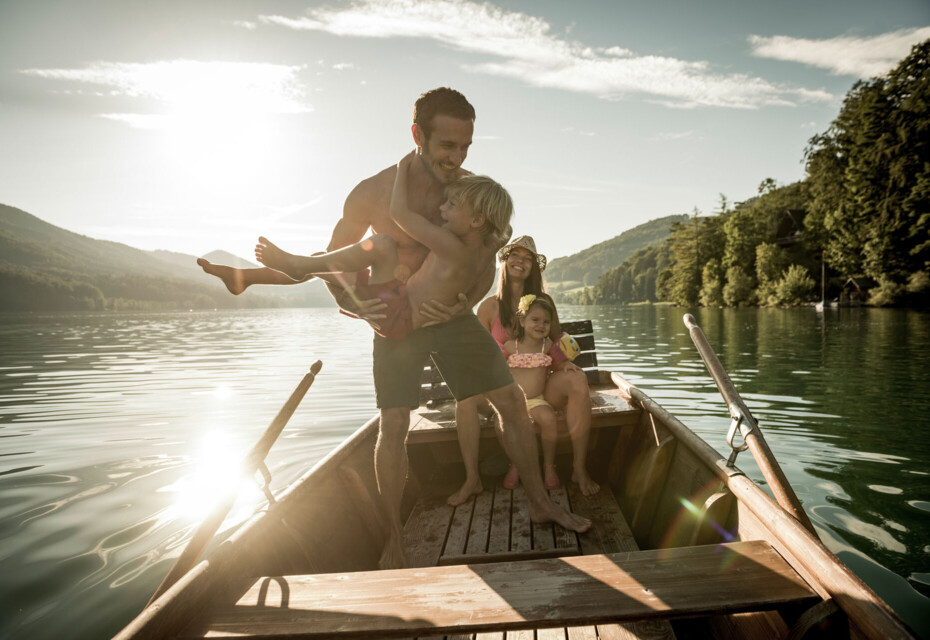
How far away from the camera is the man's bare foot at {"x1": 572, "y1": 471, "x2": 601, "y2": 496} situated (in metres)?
4.09

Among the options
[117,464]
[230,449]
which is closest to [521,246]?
[230,449]

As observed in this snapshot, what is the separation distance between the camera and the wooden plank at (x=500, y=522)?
333 centimetres

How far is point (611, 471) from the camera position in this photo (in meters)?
4.64

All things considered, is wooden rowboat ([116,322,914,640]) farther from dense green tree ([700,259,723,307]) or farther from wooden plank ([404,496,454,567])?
dense green tree ([700,259,723,307])

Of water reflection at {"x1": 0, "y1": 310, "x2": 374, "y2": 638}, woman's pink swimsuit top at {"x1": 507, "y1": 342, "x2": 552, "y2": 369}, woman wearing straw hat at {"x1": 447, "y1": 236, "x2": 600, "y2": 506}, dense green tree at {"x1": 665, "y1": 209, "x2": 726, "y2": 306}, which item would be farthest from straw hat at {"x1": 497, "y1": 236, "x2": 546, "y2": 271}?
dense green tree at {"x1": 665, "y1": 209, "x2": 726, "y2": 306}

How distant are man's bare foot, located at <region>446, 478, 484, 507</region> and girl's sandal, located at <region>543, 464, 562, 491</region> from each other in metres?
0.53

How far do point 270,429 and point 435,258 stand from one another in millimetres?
1293

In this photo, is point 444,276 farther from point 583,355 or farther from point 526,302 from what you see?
point 583,355

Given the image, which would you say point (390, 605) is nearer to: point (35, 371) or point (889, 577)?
point (889, 577)

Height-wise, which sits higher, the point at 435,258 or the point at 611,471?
the point at 435,258

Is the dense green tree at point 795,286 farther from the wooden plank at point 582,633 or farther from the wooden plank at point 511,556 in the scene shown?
the wooden plank at point 582,633

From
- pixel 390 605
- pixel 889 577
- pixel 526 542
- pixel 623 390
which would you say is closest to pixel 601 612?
pixel 390 605

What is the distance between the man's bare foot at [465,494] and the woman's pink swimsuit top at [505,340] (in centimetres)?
105

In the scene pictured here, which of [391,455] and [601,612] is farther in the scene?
[391,455]
